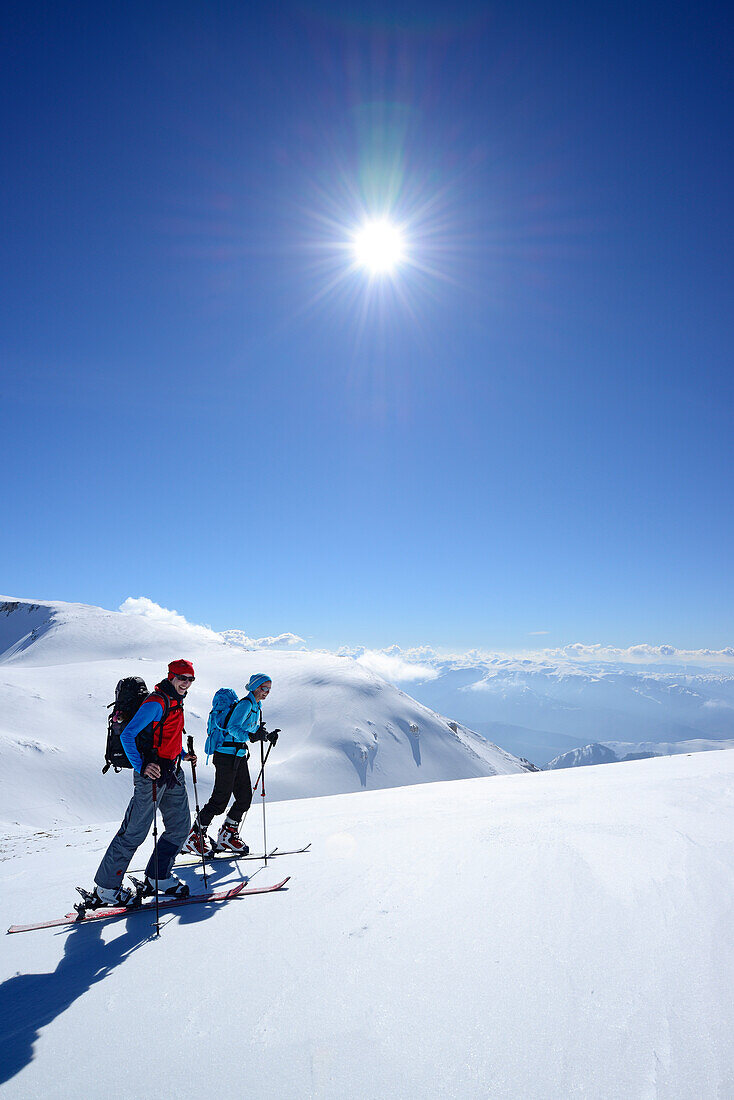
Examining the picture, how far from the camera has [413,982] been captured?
11.2ft

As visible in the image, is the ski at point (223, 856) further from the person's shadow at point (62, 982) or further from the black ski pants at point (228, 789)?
the person's shadow at point (62, 982)

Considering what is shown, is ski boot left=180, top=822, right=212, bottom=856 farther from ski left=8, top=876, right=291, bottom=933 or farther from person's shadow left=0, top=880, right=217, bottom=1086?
person's shadow left=0, top=880, right=217, bottom=1086

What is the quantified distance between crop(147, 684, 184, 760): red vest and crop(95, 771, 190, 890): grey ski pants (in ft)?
1.05

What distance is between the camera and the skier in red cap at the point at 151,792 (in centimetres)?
544

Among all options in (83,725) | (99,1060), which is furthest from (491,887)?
(83,725)

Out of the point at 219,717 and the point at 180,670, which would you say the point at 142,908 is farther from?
the point at 219,717

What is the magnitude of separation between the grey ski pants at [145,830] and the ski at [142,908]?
258 millimetres

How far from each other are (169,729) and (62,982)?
240 centimetres

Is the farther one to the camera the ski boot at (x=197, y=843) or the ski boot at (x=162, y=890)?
the ski boot at (x=197, y=843)

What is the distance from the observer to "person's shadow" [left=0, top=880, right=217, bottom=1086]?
10.2 ft

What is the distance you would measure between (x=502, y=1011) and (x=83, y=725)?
39961mm

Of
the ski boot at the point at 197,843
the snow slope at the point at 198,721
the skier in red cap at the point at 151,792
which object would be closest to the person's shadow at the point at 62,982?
the skier in red cap at the point at 151,792

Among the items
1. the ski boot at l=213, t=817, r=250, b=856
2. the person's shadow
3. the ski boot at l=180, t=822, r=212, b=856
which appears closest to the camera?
the person's shadow

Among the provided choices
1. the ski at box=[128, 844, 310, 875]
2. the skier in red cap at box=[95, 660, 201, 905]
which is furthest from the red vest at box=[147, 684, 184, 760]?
the ski at box=[128, 844, 310, 875]
